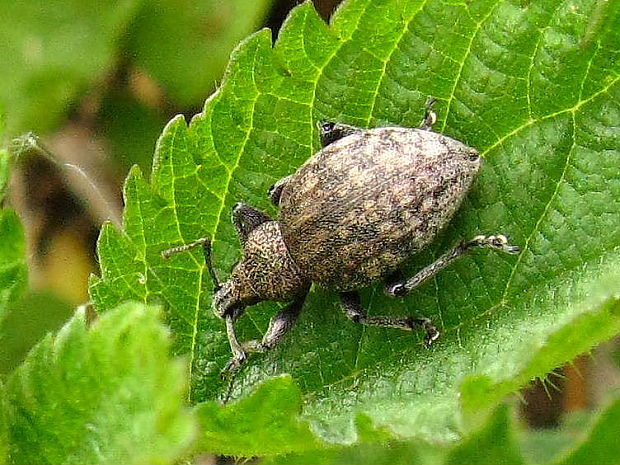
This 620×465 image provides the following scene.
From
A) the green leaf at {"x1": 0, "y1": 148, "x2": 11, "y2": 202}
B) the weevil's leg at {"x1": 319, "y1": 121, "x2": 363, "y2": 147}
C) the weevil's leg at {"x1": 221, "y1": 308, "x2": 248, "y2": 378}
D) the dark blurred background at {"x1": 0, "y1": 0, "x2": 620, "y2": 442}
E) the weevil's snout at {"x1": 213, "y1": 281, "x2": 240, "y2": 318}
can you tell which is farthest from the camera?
the dark blurred background at {"x1": 0, "y1": 0, "x2": 620, "y2": 442}

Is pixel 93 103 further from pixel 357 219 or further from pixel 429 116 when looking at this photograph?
pixel 429 116

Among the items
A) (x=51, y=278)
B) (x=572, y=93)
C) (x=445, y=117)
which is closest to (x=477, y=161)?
(x=445, y=117)

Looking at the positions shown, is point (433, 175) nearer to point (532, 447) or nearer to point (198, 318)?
point (198, 318)

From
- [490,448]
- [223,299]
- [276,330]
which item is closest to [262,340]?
[276,330]

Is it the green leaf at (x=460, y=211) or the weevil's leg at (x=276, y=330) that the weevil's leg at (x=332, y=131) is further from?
the weevil's leg at (x=276, y=330)

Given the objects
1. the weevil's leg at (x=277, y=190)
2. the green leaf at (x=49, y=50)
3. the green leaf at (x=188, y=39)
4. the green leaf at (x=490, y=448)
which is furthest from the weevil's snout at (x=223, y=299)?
the green leaf at (x=49, y=50)

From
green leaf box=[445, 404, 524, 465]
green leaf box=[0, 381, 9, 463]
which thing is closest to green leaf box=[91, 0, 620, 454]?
green leaf box=[445, 404, 524, 465]

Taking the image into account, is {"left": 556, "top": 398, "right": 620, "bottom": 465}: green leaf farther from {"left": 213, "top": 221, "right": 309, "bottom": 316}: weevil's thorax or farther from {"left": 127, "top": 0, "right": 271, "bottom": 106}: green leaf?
{"left": 127, "top": 0, "right": 271, "bottom": 106}: green leaf

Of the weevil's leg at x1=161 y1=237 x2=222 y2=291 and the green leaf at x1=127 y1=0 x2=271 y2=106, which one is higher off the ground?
the green leaf at x1=127 y1=0 x2=271 y2=106
